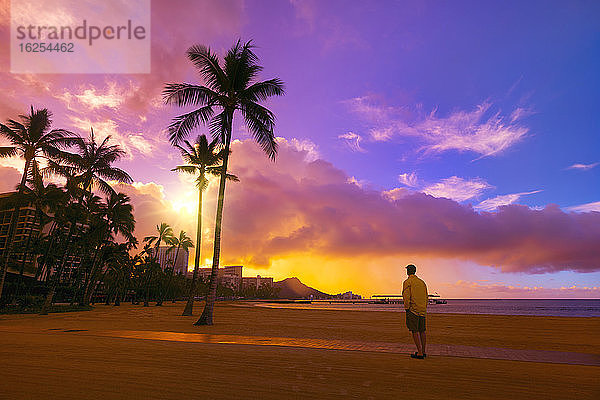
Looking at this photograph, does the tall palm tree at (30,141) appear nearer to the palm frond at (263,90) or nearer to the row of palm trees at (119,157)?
the row of palm trees at (119,157)

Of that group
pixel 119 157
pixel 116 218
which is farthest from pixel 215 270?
pixel 116 218

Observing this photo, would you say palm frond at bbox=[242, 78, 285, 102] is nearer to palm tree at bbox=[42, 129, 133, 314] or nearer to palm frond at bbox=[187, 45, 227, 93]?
palm frond at bbox=[187, 45, 227, 93]

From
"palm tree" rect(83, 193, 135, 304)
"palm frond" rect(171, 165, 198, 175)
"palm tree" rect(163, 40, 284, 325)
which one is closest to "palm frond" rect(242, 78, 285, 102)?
"palm tree" rect(163, 40, 284, 325)

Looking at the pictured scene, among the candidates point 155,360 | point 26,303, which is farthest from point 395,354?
point 26,303

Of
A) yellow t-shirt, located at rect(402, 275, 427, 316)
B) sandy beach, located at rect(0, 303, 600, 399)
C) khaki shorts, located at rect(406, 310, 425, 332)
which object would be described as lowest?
sandy beach, located at rect(0, 303, 600, 399)

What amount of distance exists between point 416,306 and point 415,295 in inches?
9.9

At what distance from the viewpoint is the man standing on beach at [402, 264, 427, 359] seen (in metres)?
8.16

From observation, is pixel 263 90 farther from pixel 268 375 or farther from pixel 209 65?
pixel 268 375

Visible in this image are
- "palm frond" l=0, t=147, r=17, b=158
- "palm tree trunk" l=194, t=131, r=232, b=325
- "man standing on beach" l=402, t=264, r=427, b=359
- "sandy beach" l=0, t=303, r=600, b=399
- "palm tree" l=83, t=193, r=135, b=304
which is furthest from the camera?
"palm tree" l=83, t=193, r=135, b=304

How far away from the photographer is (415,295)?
8273mm

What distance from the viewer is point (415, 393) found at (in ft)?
16.3

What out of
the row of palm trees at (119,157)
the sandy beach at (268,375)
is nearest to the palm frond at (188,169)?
the row of palm trees at (119,157)

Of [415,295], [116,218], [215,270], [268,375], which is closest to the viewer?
[268,375]

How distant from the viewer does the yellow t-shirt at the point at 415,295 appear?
8.23m
